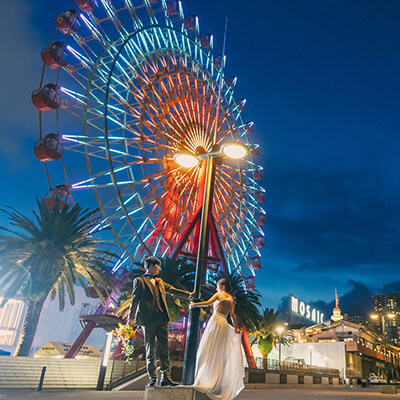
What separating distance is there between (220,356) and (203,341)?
0.43m

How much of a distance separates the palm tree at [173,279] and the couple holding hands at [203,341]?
1497cm

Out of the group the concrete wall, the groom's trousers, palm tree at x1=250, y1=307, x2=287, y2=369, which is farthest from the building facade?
the groom's trousers

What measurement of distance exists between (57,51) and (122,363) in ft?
64.7

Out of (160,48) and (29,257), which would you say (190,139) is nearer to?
(160,48)

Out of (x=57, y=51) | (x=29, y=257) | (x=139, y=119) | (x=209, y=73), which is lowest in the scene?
(x=29, y=257)

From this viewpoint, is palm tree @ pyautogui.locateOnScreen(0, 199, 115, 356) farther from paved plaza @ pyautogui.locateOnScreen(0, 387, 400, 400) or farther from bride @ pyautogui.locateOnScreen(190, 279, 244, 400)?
bride @ pyautogui.locateOnScreen(190, 279, 244, 400)

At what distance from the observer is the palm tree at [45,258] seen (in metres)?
19.1

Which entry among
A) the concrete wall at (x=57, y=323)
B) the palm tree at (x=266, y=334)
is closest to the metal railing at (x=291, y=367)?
the palm tree at (x=266, y=334)

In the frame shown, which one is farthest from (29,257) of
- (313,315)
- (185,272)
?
(313,315)

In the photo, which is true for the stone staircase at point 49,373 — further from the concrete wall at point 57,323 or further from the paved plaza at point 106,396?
the concrete wall at point 57,323

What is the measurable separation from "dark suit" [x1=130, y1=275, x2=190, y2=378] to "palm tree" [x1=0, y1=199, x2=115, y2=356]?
13.8 meters

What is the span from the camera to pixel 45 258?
1961 cm

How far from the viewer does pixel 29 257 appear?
19.5 m

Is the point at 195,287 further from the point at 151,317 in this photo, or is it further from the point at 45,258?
the point at 45,258
